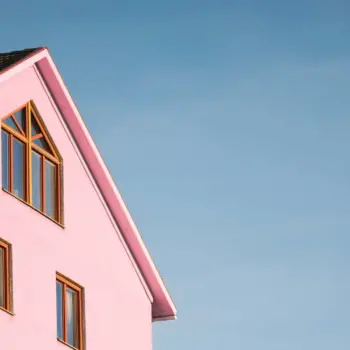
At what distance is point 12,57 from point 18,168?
279 cm

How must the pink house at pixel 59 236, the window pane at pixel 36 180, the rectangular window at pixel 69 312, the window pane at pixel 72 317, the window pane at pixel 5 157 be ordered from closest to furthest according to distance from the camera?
the pink house at pixel 59 236 < the window pane at pixel 5 157 < the window pane at pixel 36 180 < the rectangular window at pixel 69 312 < the window pane at pixel 72 317

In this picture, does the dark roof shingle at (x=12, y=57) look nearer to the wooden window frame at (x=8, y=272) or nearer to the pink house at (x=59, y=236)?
the pink house at (x=59, y=236)

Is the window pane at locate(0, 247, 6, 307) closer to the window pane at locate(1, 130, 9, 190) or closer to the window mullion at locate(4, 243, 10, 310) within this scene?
the window mullion at locate(4, 243, 10, 310)

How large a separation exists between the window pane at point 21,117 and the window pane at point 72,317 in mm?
4067

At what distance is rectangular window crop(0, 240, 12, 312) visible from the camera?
34375mm

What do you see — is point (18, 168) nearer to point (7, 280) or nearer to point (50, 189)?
point (50, 189)

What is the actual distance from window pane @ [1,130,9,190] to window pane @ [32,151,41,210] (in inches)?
51.1

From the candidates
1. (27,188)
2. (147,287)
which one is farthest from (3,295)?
(147,287)

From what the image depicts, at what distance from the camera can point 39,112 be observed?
3756cm

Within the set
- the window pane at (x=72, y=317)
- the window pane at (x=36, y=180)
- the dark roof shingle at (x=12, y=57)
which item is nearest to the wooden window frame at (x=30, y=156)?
the window pane at (x=36, y=180)

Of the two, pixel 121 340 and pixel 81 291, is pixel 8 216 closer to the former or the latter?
Result: pixel 81 291

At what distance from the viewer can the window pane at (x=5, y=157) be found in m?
35.4

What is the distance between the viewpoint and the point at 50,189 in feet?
124

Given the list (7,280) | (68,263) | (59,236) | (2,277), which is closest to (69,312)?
(68,263)
